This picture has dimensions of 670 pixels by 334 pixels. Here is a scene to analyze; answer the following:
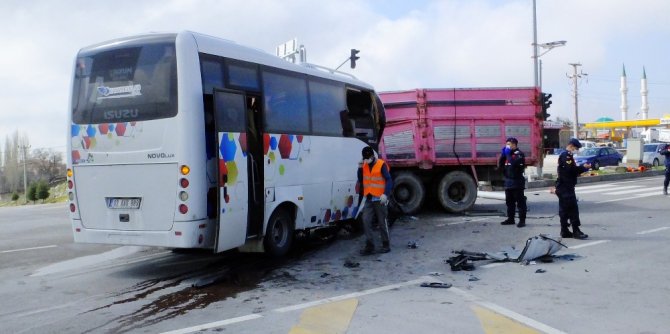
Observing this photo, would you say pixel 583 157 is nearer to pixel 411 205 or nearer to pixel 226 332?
pixel 411 205

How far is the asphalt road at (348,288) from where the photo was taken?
214 inches

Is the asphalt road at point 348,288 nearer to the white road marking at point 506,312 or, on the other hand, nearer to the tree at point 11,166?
the white road marking at point 506,312

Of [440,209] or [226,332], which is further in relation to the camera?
[440,209]

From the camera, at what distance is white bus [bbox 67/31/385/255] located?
714 cm

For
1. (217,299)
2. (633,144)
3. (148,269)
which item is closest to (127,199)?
(148,269)

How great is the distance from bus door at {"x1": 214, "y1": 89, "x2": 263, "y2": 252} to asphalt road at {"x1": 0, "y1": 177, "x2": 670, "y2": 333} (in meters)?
0.62

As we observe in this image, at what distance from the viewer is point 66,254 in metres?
9.89

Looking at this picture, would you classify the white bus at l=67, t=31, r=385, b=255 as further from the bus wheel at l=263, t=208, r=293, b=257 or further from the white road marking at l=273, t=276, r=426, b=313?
the white road marking at l=273, t=276, r=426, b=313

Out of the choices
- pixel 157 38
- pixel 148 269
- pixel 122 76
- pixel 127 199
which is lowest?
pixel 148 269

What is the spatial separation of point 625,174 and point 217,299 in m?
26.5

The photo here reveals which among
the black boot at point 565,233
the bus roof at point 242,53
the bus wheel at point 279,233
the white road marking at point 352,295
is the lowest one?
the white road marking at point 352,295

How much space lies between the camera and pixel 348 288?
22.7 feet

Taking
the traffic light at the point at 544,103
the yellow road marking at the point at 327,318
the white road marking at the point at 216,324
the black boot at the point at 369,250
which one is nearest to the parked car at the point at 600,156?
the traffic light at the point at 544,103

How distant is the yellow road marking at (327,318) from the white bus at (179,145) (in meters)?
1.94
